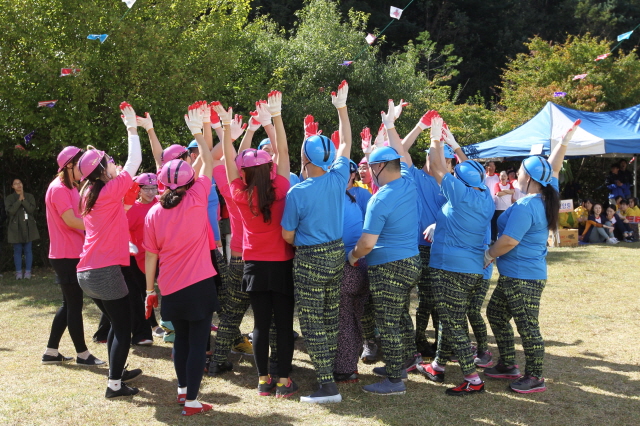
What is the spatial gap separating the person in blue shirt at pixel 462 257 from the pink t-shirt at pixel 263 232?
129 centimetres

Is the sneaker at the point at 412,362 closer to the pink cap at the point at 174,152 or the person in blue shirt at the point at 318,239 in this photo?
the person in blue shirt at the point at 318,239

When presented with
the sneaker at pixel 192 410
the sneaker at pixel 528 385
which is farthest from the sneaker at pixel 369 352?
the sneaker at pixel 192 410

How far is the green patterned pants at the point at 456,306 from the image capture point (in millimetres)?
4629

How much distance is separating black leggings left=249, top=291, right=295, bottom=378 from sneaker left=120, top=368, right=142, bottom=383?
1.23 metres

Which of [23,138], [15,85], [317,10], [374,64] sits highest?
[317,10]

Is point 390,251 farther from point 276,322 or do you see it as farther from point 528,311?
point 528,311

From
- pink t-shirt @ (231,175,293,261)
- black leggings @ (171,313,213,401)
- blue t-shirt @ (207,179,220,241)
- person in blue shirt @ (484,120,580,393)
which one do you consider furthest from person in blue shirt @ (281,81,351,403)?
blue t-shirt @ (207,179,220,241)

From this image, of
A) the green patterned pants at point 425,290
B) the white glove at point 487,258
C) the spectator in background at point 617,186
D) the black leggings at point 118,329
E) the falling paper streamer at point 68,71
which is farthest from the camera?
the spectator in background at point 617,186

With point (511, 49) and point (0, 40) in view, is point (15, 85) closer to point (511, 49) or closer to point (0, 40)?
point (0, 40)

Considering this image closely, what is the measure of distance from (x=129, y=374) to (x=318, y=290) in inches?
75.8

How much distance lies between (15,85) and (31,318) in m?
5.16

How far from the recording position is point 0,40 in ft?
34.8

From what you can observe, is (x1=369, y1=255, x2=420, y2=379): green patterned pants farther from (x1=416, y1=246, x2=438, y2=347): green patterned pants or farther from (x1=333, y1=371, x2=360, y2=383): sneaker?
(x1=416, y1=246, x2=438, y2=347): green patterned pants

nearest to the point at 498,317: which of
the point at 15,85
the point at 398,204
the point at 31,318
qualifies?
the point at 398,204
